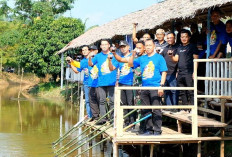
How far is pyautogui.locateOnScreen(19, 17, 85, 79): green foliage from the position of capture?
115 ft

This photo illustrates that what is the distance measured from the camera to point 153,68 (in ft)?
26.8

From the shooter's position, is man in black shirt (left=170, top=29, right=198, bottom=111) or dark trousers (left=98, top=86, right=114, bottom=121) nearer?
man in black shirt (left=170, top=29, right=198, bottom=111)

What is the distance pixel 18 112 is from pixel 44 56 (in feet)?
40.3

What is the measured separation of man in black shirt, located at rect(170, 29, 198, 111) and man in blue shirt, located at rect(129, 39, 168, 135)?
128 centimetres

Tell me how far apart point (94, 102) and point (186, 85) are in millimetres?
2777

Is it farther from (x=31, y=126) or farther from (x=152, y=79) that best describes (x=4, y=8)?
(x=152, y=79)

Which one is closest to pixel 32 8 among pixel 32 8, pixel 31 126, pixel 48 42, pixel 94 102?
pixel 32 8

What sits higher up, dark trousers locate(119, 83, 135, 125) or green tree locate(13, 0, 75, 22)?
green tree locate(13, 0, 75, 22)

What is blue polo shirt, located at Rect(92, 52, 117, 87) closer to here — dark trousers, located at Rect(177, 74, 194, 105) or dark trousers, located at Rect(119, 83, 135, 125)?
dark trousers, located at Rect(119, 83, 135, 125)

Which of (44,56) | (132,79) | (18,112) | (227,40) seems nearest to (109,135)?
(132,79)

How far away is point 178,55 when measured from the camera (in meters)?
9.57

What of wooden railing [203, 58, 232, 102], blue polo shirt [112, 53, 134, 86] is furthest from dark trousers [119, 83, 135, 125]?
wooden railing [203, 58, 232, 102]

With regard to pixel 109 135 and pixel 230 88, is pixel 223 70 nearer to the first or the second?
pixel 230 88

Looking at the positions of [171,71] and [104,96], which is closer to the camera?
[171,71]
